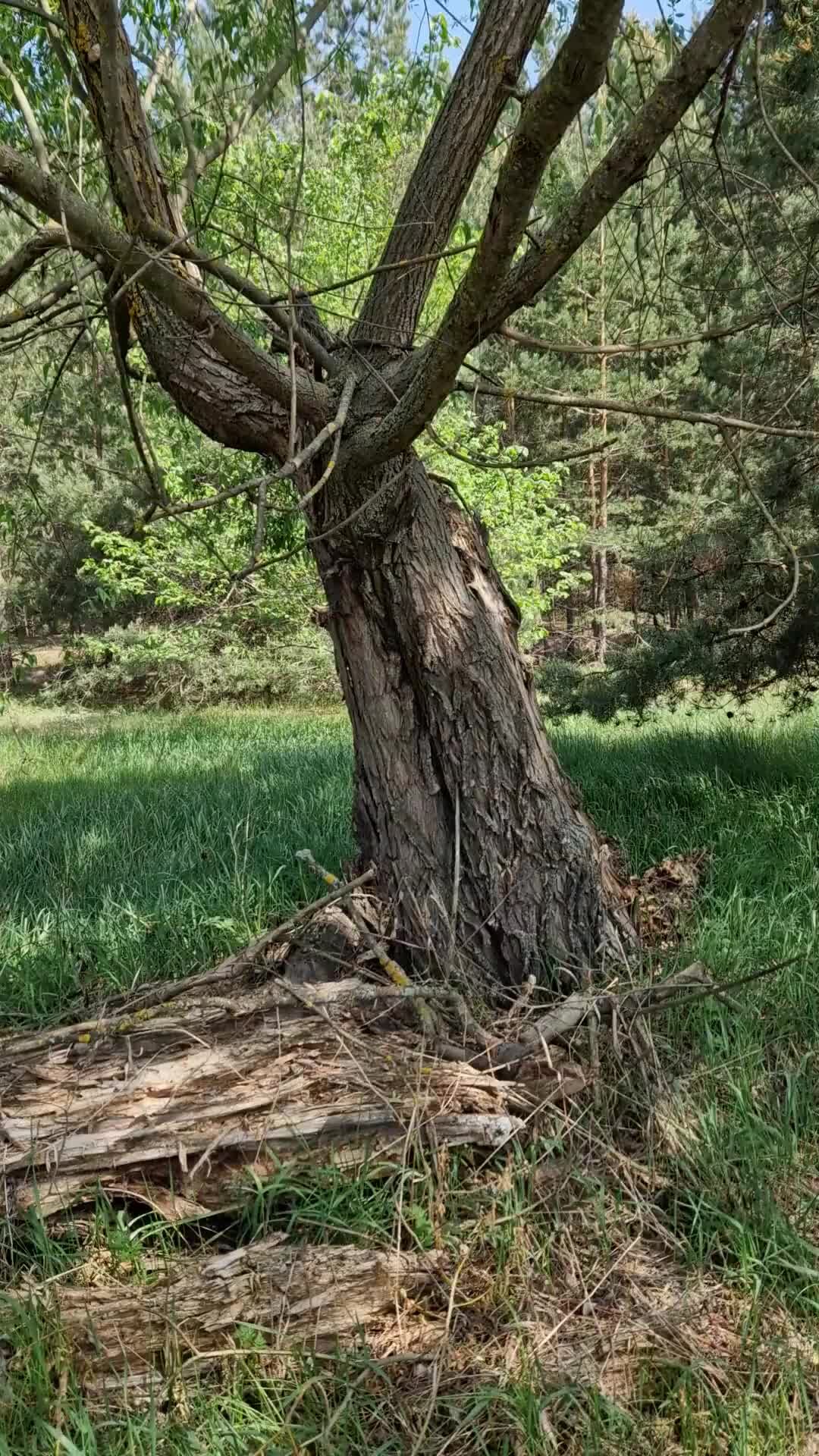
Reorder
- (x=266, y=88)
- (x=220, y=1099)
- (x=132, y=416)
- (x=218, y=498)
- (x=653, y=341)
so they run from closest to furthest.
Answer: (x=218, y=498) < (x=220, y=1099) < (x=653, y=341) < (x=132, y=416) < (x=266, y=88)

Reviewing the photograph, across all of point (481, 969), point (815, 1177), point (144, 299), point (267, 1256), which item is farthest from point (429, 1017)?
point (144, 299)

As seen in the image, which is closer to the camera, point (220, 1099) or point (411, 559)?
point (220, 1099)

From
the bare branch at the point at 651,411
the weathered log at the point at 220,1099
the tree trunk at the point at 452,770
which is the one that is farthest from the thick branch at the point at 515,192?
the weathered log at the point at 220,1099

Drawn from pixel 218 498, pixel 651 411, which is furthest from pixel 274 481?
pixel 651 411

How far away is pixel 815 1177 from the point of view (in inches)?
81.0

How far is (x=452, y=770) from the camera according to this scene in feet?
9.25

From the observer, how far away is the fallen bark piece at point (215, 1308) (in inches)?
63.9

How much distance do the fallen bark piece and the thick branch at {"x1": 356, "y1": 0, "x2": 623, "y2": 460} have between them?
2109 millimetres

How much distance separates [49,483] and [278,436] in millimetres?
17959

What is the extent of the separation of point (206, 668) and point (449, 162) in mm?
13935

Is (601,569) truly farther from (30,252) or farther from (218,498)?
(218,498)

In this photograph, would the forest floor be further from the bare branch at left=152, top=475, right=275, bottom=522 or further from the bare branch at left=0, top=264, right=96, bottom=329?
the bare branch at left=0, top=264, right=96, bottom=329

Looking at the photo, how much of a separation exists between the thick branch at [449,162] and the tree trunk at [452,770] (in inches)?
23.6

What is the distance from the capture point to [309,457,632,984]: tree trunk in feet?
9.07
